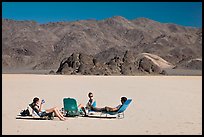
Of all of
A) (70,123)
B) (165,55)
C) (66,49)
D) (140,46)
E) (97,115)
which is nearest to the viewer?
(70,123)

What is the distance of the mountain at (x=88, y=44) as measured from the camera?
10006 cm

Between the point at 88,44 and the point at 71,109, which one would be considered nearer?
the point at 71,109

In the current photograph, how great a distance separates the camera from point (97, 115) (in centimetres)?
1027

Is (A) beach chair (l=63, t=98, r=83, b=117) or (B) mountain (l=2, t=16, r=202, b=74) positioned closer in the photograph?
(A) beach chair (l=63, t=98, r=83, b=117)

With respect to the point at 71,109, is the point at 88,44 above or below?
above

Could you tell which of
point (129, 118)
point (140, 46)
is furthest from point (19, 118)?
point (140, 46)

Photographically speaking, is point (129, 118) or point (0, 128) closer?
point (0, 128)

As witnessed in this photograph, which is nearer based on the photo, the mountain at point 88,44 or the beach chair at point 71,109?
the beach chair at point 71,109

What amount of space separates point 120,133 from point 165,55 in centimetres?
9893

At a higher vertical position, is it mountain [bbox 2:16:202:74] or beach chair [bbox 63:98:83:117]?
mountain [bbox 2:16:202:74]

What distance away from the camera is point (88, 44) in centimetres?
12281

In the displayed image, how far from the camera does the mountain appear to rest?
10006 cm

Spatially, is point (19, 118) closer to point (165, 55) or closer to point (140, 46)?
point (165, 55)

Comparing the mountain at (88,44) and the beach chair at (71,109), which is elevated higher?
the mountain at (88,44)
